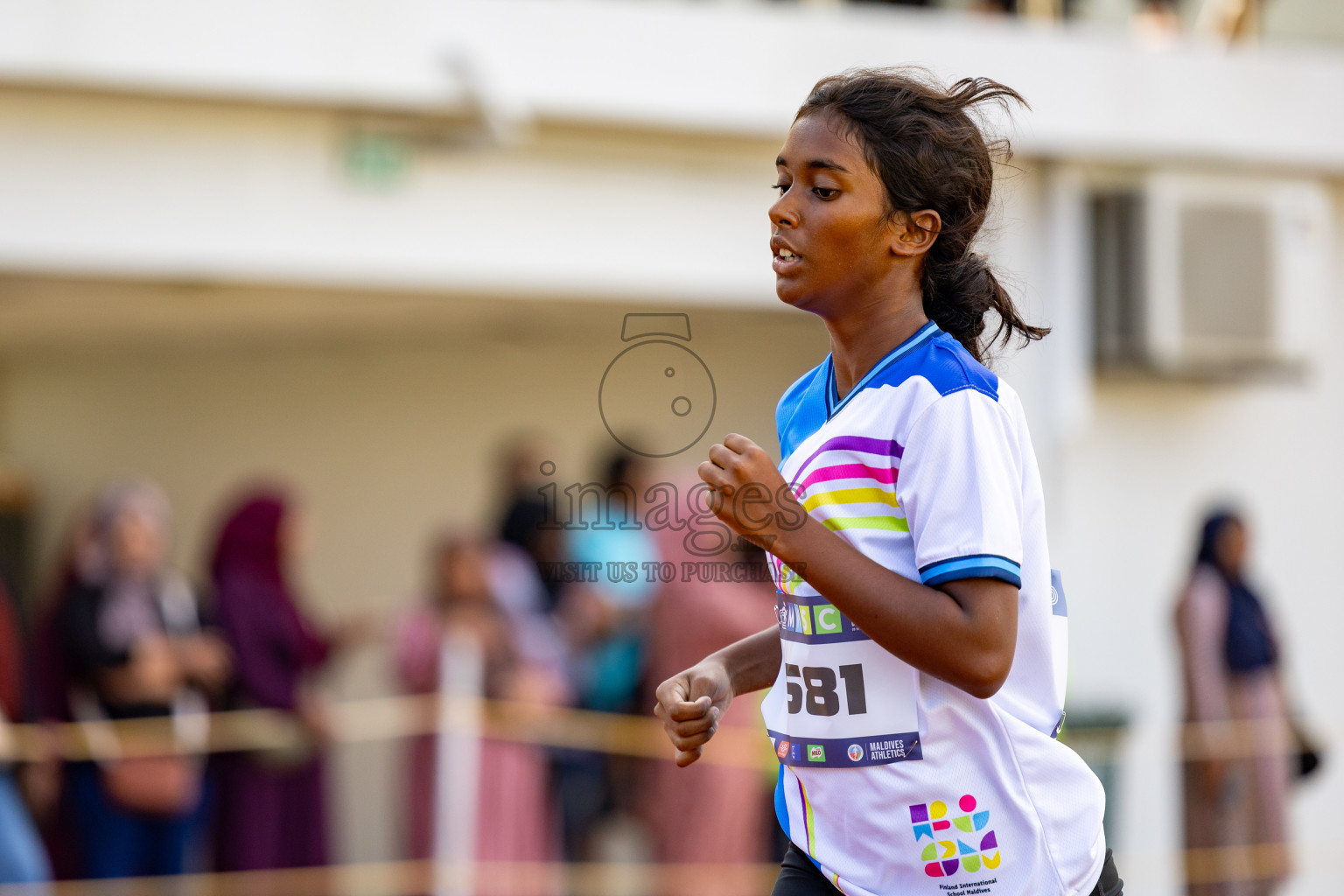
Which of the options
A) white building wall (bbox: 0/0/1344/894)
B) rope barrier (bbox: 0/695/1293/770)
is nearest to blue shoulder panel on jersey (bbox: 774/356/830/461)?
white building wall (bbox: 0/0/1344/894)

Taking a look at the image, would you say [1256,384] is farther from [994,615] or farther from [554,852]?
[994,615]

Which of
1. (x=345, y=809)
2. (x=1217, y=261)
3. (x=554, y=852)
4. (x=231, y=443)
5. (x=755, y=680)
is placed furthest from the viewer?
(x=231, y=443)

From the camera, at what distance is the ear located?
1.79 meters

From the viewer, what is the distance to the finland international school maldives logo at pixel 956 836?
1699mm

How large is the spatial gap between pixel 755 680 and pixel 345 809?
6.85 m

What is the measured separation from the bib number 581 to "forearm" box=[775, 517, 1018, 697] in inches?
3.7

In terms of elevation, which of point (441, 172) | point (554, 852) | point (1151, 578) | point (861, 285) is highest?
point (441, 172)

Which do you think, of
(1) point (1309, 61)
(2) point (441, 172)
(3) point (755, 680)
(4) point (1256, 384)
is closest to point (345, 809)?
(2) point (441, 172)

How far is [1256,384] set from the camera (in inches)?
293

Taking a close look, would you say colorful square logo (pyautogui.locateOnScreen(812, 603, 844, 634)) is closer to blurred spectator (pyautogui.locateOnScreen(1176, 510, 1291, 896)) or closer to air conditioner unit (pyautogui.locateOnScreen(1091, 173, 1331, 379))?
blurred spectator (pyautogui.locateOnScreen(1176, 510, 1291, 896))

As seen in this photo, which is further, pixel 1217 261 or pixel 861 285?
pixel 1217 261

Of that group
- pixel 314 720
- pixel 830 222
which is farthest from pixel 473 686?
pixel 830 222

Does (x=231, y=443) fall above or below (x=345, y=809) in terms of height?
above

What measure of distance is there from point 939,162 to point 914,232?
87mm
